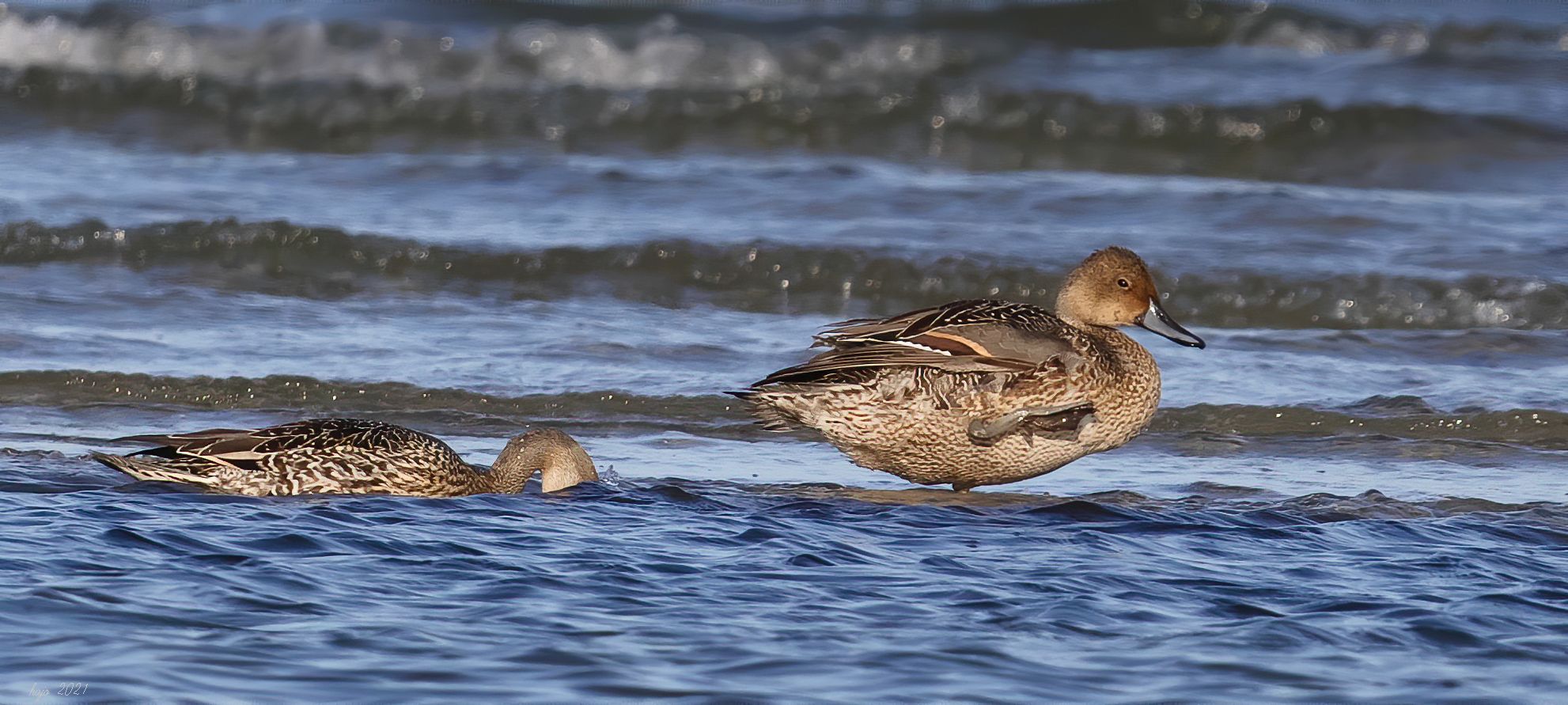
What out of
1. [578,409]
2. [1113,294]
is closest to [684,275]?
[578,409]

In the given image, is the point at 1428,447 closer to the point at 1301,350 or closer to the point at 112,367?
the point at 1301,350

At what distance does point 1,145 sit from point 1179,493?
1107cm

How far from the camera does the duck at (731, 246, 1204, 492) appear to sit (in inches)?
241

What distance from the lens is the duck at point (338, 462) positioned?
6.00m

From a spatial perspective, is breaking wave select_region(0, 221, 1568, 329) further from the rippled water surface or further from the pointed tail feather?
the pointed tail feather

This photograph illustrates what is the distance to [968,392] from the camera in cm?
615

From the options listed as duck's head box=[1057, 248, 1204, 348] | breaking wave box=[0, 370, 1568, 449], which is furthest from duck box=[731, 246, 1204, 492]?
breaking wave box=[0, 370, 1568, 449]

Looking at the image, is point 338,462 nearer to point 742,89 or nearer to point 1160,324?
point 1160,324

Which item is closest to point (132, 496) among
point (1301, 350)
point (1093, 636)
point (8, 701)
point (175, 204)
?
point (8, 701)

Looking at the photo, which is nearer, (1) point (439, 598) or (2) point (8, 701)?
(2) point (8, 701)

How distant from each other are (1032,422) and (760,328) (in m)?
3.49

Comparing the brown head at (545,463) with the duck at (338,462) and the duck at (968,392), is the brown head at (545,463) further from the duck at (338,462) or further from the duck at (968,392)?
the duck at (968,392)

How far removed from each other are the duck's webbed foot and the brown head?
4.19ft

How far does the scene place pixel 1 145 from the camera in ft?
48.0
